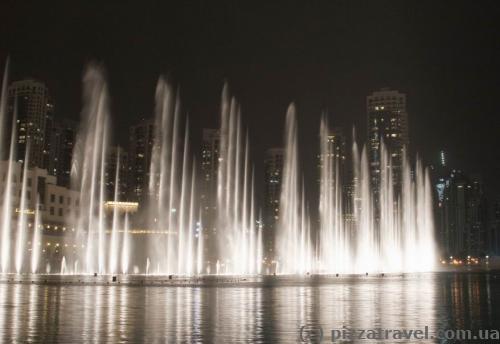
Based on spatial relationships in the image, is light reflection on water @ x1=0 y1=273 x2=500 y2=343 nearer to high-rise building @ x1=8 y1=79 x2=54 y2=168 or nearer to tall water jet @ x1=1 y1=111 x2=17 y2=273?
tall water jet @ x1=1 y1=111 x2=17 y2=273

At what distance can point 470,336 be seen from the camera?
1358 centimetres

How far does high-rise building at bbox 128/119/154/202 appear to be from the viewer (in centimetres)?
11800

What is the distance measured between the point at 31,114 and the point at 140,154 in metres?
27.7

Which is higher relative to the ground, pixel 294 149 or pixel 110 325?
pixel 294 149

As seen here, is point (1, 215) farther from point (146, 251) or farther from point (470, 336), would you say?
point (470, 336)

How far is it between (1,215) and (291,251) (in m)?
31.8

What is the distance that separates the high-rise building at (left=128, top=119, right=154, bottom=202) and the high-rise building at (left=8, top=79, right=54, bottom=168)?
20489 millimetres

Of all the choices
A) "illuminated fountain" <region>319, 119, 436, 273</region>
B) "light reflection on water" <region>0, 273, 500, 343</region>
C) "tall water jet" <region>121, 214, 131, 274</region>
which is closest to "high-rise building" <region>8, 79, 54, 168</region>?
"tall water jet" <region>121, 214, 131, 274</region>

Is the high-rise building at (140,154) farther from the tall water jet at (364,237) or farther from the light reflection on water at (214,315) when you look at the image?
the light reflection on water at (214,315)

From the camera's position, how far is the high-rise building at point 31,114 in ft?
421

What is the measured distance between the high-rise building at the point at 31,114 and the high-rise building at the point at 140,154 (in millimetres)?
20489

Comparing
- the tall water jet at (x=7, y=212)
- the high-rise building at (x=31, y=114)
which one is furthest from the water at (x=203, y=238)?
the high-rise building at (x=31, y=114)

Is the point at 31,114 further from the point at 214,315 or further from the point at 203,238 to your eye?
the point at 214,315

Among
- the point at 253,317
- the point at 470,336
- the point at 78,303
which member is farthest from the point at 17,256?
the point at 470,336
